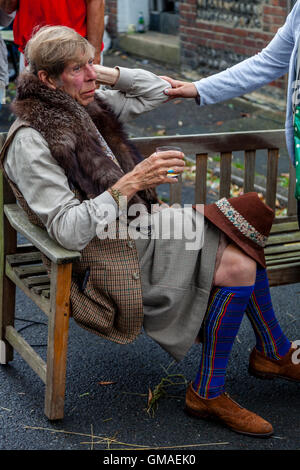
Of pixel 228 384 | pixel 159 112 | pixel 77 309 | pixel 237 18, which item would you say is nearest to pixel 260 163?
pixel 159 112

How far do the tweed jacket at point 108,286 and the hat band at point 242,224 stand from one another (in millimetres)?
404

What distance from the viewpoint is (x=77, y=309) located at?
9.59 feet

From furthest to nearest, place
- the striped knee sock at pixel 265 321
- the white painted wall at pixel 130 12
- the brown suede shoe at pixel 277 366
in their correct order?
the white painted wall at pixel 130 12 < the brown suede shoe at pixel 277 366 < the striped knee sock at pixel 265 321

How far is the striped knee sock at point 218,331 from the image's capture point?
2.87 metres

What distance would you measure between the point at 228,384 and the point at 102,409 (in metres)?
0.62

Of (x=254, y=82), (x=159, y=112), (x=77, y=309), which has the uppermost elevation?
(x=254, y=82)

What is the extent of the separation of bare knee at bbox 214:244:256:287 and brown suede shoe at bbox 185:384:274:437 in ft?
1.62

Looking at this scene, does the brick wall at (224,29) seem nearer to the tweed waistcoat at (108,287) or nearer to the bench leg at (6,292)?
the bench leg at (6,292)

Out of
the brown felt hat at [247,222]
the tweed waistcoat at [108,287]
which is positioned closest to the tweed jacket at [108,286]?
the tweed waistcoat at [108,287]

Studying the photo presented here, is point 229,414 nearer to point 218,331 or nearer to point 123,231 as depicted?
point 218,331

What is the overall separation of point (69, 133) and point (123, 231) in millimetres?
452

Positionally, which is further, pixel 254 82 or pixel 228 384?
pixel 254 82
